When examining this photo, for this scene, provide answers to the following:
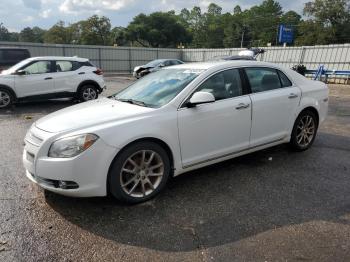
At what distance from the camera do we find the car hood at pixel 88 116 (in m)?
3.61

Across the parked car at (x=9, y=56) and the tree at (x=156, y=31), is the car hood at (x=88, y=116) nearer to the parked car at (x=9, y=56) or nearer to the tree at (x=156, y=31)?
the parked car at (x=9, y=56)

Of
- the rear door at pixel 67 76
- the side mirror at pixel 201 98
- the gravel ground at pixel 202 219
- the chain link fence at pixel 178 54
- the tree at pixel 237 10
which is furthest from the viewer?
the tree at pixel 237 10

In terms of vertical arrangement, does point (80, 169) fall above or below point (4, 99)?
above

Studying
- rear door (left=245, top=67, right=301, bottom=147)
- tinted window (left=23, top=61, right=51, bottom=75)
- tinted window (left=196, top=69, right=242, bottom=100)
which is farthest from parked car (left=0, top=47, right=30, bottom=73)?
rear door (left=245, top=67, right=301, bottom=147)

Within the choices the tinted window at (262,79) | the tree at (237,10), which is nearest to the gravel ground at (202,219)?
the tinted window at (262,79)

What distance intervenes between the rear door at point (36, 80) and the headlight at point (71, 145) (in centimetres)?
762

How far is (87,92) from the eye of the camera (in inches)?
448

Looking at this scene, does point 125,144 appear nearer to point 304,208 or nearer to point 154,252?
point 154,252

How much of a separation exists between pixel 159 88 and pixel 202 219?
1.85 m

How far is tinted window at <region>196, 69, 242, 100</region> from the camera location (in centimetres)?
432

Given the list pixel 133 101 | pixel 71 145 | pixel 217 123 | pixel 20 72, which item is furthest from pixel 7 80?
pixel 217 123

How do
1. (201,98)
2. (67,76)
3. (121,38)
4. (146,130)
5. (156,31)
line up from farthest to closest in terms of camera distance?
(121,38)
(156,31)
(67,76)
(201,98)
(146,130)

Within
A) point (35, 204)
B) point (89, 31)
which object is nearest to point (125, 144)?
point (35, 204)

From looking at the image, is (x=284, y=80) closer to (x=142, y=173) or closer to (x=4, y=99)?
(x=142, y=173)
